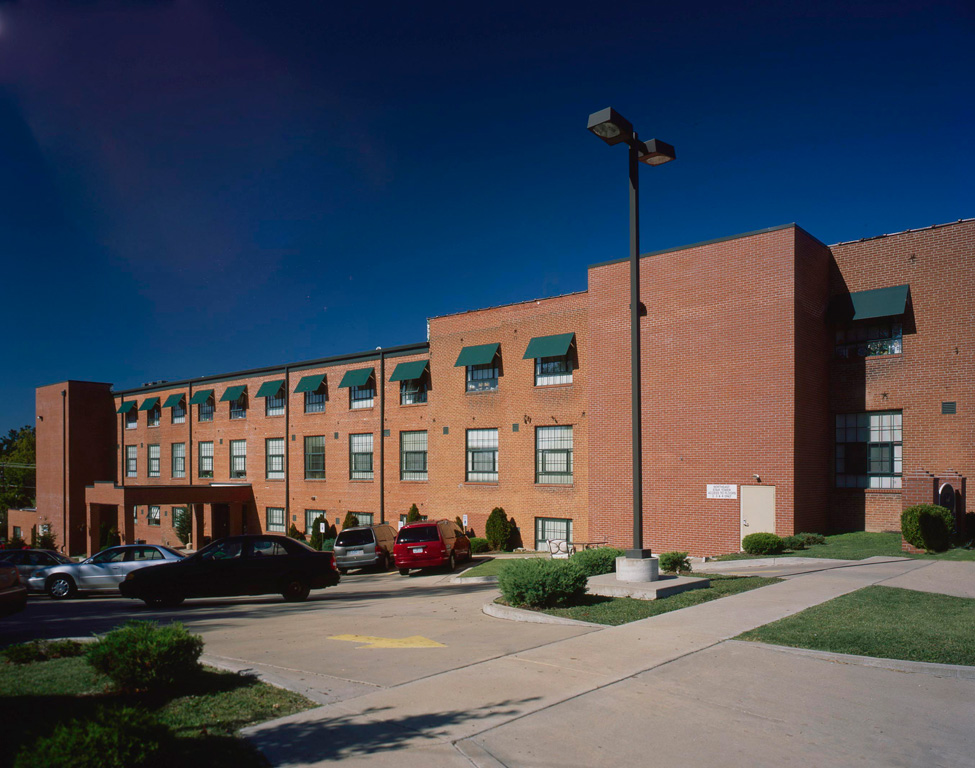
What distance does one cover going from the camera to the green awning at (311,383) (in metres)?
39.8

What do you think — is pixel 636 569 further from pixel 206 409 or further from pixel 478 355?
pixel 206 409

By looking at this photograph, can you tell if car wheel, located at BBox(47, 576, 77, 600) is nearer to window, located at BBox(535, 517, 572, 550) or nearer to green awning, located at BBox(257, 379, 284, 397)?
window, located at BBox(535, 517, 572, 550)

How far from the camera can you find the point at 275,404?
43.2 m

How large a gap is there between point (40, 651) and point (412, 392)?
26728 millimetres

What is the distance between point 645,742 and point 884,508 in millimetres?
20558

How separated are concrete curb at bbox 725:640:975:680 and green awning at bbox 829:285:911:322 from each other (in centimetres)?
1768

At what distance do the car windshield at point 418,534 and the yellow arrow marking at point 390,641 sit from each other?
1375cm

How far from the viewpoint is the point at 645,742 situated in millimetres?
5406

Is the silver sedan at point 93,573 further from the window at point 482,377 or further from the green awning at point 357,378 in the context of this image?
the green awning at point 357,378

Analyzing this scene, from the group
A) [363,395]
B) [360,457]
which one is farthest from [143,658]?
[363,395]

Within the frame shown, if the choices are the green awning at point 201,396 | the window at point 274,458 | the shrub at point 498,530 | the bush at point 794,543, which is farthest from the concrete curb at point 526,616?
the green awning at point 201,396

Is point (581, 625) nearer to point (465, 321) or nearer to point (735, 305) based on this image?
point (735, 305)

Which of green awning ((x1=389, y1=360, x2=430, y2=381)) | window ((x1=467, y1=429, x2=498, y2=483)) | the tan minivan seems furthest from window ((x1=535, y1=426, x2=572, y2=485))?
green awning ((x1=389, y1=360, x2=430, y2=381))

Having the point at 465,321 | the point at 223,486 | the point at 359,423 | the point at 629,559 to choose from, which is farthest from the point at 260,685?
the point at 223,486
